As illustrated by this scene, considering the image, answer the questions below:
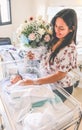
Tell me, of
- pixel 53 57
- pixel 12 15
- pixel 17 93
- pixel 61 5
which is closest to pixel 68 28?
pixel 53 57

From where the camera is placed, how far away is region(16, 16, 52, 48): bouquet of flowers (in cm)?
131

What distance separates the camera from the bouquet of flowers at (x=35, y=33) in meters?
1.31

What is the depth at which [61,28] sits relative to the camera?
1.15m

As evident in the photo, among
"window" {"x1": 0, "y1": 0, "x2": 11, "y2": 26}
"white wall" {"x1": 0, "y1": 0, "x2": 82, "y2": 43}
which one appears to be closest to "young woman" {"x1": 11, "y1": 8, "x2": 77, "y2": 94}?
"white wall" {"x1": 0, "y1": 0, "x2": 82, "y2": 43}

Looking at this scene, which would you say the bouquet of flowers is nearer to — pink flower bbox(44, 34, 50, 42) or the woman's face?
pink flower bbox(44, 34, 50, 42)

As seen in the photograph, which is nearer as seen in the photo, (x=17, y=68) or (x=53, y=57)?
(x=53, y=57)

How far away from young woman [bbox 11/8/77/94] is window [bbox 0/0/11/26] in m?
2.54

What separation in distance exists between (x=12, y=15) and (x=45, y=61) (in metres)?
2.56

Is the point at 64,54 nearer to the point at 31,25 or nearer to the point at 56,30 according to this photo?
the point at 56,30

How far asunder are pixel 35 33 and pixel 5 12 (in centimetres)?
257

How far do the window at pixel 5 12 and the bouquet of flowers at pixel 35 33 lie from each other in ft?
7.73

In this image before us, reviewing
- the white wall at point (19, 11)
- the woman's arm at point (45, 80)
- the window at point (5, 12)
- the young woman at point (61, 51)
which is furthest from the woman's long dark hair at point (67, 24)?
the window at point (5, 12)

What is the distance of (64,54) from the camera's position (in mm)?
1158

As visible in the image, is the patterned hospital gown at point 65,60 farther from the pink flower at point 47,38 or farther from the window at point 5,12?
the window at point 5,12
